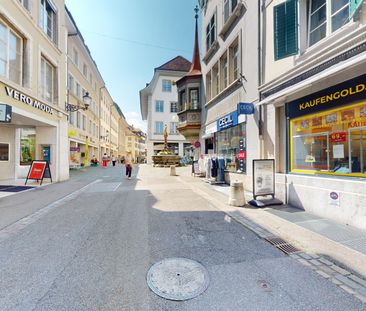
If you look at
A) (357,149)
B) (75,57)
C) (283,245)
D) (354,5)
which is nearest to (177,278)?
(283,245)

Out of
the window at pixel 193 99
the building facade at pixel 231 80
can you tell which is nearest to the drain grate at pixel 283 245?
the building facade at pixel 231 80

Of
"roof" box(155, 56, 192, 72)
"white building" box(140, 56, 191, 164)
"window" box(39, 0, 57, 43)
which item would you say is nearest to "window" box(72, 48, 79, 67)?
"window" box(39, 0, 57, 43)

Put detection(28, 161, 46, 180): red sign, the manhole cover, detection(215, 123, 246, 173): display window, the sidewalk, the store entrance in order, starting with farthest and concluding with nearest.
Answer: detection(28, 161, 46, 180): red sign
detection(215, 123, 246, 173): display window
the store entrance
the sidewalk
the manhole cover

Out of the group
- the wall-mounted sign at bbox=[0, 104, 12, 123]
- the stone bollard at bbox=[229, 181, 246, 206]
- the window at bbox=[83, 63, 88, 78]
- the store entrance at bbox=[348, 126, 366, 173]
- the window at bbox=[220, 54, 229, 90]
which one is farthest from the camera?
the window at bbox=[83, 63, 88, 78]

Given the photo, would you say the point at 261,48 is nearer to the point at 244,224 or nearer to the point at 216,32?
the point at 216,32

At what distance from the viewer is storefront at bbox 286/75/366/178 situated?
16.5 feet

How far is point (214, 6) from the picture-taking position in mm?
13375

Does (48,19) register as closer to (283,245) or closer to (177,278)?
(177,278)

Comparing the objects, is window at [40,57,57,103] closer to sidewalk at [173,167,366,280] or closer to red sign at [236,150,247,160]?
red sign at [236,150,247,160]

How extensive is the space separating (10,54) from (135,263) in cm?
1082

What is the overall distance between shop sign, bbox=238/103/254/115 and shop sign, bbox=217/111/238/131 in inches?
60.1

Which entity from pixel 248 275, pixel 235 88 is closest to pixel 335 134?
pixel 248 275

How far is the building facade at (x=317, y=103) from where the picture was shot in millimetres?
4863

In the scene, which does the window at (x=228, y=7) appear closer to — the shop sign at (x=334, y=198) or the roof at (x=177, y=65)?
the shop sign at (x=334, y=198)
